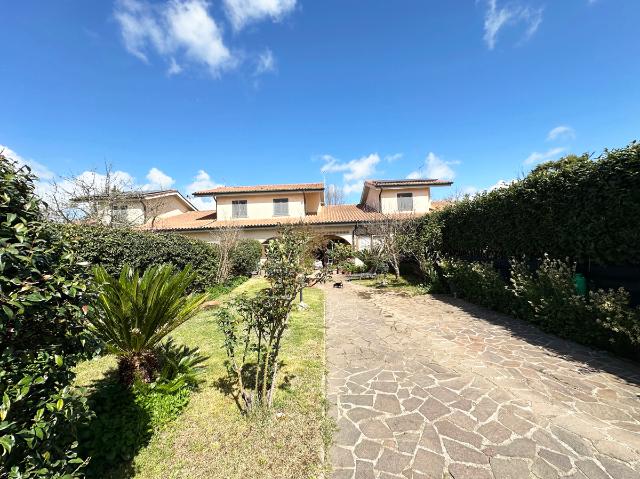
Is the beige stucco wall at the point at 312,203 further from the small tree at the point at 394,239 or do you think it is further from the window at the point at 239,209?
the small tree at the point at 394,239

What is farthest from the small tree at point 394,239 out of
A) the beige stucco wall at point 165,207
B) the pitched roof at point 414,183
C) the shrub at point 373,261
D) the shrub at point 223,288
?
the beige stucco wall at point 165,207

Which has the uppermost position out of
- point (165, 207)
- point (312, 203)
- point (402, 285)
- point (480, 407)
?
point (165, 207)

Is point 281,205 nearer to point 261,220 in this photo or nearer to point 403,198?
point 261,220

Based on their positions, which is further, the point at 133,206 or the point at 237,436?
the point at 133,206

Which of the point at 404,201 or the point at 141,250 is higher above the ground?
the point at 404,201

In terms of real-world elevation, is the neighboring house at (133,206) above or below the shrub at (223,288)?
above

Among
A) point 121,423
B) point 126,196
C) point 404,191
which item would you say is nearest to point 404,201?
point 404,191

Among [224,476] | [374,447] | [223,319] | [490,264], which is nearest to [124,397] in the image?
[223,319]

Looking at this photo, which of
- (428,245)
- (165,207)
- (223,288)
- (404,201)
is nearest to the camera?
(223,288)

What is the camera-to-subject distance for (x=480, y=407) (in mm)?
3879

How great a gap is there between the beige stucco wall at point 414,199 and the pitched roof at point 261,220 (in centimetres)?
136

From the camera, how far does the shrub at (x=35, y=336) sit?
5.01ft

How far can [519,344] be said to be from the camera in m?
5.97

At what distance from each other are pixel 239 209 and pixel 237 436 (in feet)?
72.0
